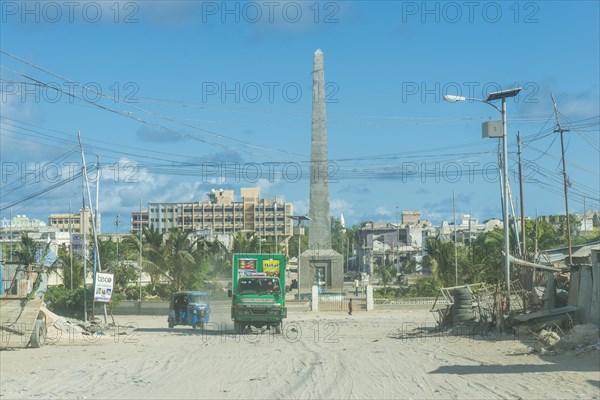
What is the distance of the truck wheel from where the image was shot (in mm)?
27750

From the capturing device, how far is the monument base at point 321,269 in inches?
3014

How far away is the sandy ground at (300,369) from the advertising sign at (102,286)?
24.9ft

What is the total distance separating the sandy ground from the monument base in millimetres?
45462

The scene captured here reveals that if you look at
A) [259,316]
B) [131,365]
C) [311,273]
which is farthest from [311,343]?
[311,273]

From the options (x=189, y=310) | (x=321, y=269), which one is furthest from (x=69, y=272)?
(x=189, y=310)

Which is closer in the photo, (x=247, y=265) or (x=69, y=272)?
(x=247, y=265)

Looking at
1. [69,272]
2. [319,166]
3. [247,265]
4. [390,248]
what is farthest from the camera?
[390,248]

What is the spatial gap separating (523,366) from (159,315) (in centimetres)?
4099

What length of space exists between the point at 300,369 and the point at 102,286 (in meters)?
21.4

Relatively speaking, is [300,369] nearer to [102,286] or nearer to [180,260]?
[102,286]

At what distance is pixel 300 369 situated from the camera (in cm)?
1955

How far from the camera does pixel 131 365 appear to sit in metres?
21.7

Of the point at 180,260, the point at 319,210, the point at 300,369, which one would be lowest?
the point at 300,369

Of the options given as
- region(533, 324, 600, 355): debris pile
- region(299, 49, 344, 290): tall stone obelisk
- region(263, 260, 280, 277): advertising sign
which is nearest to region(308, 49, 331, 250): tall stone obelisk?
region(299, 49, 344, 290): tall stone obelisk
